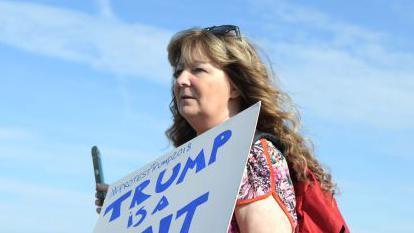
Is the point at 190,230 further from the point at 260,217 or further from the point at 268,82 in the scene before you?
the point at 268,82

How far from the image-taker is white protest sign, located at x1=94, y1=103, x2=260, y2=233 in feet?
10.6

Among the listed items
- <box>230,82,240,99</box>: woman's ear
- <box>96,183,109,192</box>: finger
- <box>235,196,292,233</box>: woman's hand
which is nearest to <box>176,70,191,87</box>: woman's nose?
<box>230,82,240,99</box>: woman's ear

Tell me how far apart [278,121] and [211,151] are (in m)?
0.49

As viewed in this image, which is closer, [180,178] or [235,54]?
[180,178]

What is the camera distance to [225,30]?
402 cm

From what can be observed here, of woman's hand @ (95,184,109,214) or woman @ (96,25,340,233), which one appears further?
woman's hand @ (95,184,109,214)

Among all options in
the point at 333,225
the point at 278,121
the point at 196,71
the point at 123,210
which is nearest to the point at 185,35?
the point at 196,71

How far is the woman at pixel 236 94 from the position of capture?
11.7ft

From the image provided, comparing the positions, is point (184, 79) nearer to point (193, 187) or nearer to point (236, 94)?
point (236, 94)

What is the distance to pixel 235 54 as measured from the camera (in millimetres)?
3895

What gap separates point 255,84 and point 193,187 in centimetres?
71

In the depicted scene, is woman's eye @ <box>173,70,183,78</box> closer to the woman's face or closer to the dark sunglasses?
the woman's face

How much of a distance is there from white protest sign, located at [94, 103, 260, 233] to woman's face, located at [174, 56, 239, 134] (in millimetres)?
122

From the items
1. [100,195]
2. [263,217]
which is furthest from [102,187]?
[263,217]
